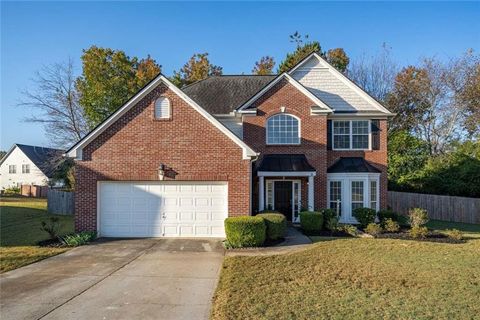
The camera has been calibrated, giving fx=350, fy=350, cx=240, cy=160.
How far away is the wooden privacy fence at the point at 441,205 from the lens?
21.3 metres

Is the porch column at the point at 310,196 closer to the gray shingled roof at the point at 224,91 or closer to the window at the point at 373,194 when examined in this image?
the window at the point at 373,194

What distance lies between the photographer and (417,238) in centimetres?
1372

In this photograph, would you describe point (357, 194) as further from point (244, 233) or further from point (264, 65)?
point (264, 65)

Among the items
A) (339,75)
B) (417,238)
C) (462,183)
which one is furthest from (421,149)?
(417,238)

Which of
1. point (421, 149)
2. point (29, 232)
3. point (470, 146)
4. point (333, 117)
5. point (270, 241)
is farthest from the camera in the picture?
point (421, 149)

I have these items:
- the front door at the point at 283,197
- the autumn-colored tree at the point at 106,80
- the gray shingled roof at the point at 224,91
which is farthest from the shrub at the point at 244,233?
the autumn-colored tree at the point at 106,80

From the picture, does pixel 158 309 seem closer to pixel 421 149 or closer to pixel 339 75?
pixel 339 75

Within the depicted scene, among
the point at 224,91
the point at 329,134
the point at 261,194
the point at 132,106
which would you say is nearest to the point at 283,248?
the point at 261,194

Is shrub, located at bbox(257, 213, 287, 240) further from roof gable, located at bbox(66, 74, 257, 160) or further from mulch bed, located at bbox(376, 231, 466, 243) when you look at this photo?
mulch bed, located at bbox(376, 231, 466, 243)

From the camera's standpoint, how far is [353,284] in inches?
303

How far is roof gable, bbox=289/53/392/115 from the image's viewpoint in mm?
18984

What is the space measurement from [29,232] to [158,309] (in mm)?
11329

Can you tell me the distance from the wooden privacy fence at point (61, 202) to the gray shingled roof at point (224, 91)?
1046 centimetres

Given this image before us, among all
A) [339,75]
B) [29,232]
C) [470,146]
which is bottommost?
[29,232]
